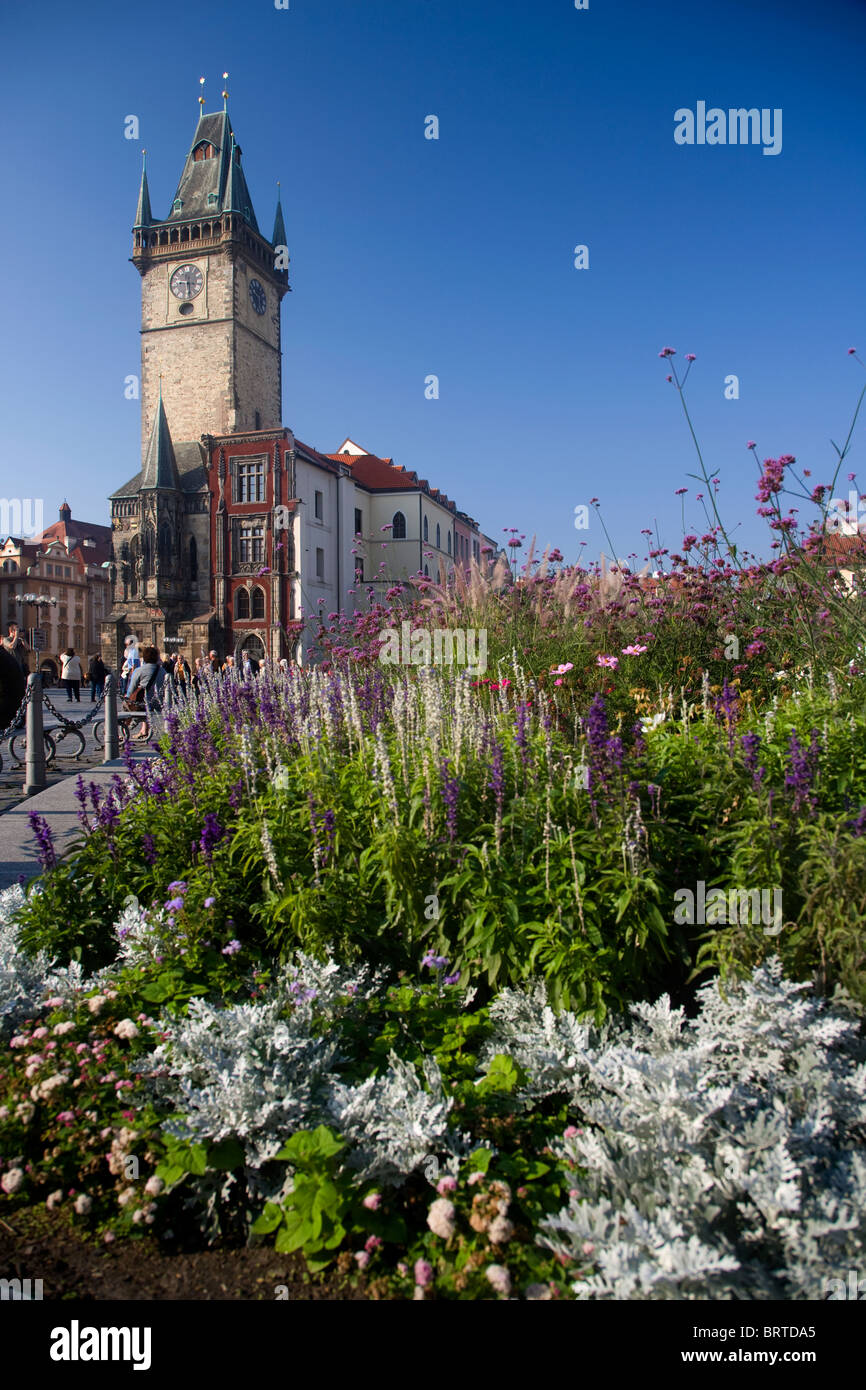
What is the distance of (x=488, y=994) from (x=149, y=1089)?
4.83 feet

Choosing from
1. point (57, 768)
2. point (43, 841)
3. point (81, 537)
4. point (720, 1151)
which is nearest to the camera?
point (720, 1151)

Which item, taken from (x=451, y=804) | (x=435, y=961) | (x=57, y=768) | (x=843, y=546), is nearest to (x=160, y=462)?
(x=57, y=768)

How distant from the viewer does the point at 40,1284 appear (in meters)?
2.26

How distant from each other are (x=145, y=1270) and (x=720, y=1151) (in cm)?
166

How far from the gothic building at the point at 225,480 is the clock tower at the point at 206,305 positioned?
0.32 feet

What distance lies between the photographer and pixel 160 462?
168 feet

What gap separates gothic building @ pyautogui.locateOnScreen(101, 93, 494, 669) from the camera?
48.8 meters

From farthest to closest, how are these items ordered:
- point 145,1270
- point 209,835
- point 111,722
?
point 111,722 → point 209,835 → point 145,1270

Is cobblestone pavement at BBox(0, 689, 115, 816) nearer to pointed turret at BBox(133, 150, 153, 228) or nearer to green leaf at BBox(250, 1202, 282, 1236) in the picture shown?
green leaf at BBox(250, 1202, 282, 1236)

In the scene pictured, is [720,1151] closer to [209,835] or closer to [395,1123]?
[395,1123]

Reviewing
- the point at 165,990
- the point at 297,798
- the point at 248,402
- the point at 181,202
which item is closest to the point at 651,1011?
the point at 165,990

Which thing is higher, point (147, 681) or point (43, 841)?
point (147, 681)

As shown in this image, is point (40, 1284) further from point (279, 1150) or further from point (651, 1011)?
point (651, 1011)

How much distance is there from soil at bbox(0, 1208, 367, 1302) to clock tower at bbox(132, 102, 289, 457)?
56.4 m
